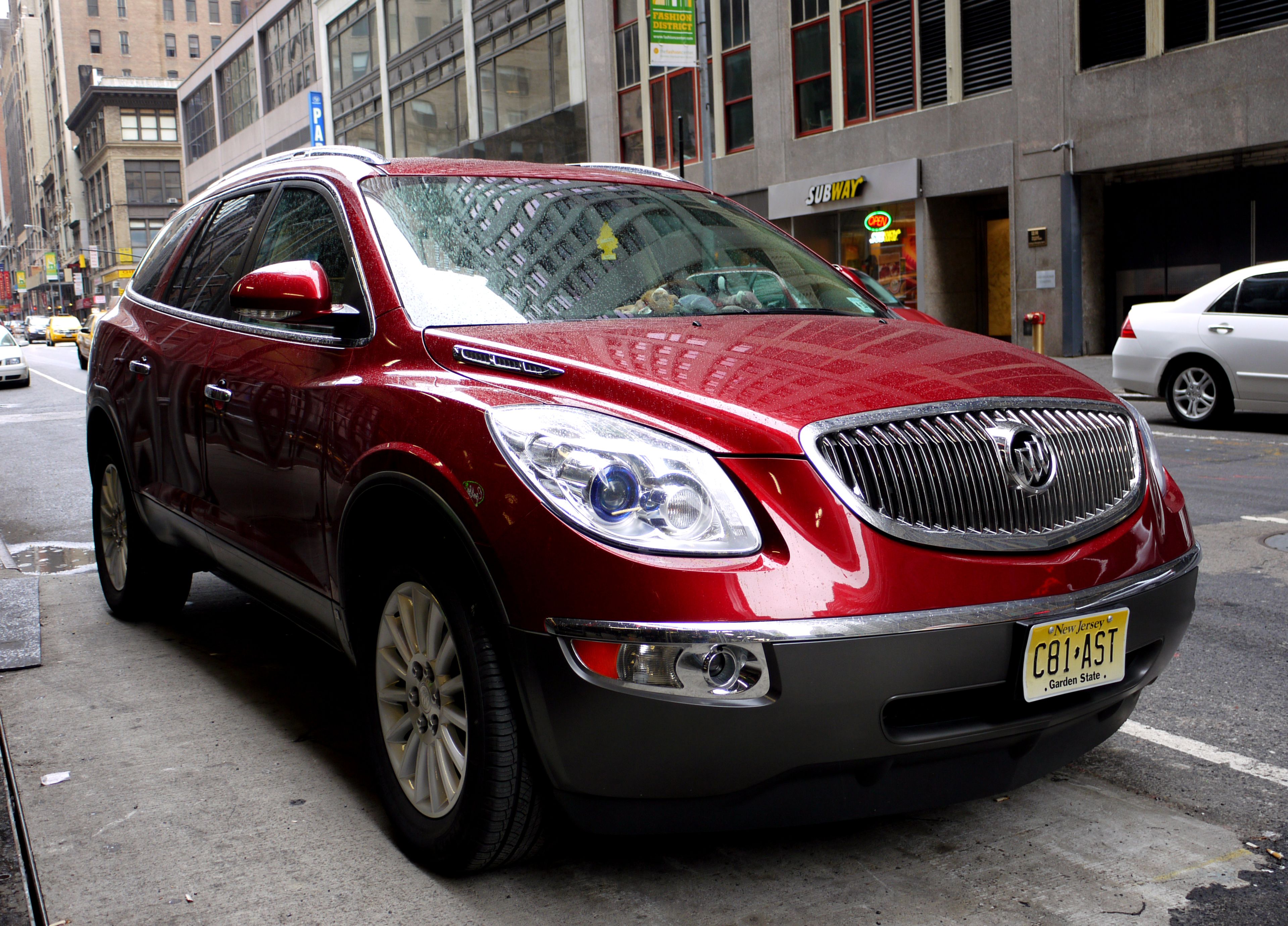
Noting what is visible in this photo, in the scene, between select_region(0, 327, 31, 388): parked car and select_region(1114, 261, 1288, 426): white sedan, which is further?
select_region(0, 327, 31, 388): parked car

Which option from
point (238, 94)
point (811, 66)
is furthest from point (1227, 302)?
point (238, 94)

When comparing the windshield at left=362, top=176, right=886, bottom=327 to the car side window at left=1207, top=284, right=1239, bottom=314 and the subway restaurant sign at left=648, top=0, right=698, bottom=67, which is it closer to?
the car side window at left=1207, top=284, right=1239, bottom=314

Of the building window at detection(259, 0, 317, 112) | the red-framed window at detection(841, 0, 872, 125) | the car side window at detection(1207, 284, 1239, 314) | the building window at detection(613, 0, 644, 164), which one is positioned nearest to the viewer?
the car side window at detection(1207, 284, 1239, 314)

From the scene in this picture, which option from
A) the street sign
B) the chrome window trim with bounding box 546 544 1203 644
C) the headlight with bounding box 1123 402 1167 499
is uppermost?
the street sign

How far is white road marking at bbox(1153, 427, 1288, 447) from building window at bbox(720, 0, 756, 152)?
682 inches

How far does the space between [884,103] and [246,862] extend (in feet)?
75.8

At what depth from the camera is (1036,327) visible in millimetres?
20188

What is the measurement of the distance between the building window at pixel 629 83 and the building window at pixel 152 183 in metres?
71.7

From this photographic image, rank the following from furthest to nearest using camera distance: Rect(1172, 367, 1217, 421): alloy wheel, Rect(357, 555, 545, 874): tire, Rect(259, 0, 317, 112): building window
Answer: Rect(259, 0, 317, 112): building window, Rect(1172, 367, 1217, 421): alloy wheel, Rect(357, 555, 545, 874): tire

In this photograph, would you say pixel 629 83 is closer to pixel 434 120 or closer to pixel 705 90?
pixel 434 120

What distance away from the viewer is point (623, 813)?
97.7 inches

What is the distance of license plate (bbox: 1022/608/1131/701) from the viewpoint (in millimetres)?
2508

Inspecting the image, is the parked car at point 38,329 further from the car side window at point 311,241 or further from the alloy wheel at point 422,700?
the alloy wheel at point 422,700

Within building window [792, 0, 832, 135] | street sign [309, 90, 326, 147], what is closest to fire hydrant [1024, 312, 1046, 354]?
building window [792, 0, 832, 135]
